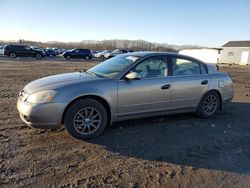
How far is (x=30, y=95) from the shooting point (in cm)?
470

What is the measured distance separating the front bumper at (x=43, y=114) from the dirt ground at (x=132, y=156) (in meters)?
0.35

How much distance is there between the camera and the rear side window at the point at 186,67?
595 cm

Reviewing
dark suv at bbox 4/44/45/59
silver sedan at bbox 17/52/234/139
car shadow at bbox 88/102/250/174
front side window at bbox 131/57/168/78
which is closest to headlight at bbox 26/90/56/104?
silver sedan at bbox 17/52/234/139

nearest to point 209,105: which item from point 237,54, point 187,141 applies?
point 187,141

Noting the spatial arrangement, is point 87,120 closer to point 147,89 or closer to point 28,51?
point 147,89

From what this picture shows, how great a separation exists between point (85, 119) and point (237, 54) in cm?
5030

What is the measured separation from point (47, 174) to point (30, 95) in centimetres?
161

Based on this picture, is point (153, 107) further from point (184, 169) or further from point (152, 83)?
point (184, 169)

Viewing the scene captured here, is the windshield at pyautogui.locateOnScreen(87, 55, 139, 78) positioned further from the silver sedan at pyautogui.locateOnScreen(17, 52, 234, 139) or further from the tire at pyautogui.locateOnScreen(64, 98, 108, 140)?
the tire at pyautogui.locateOnScreen(64, 98, 108, 140)

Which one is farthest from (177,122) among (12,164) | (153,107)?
(12,164)

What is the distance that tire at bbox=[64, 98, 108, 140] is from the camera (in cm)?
477

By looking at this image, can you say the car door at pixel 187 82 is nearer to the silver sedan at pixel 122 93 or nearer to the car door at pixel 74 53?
the silver sedan at pixel 122 93

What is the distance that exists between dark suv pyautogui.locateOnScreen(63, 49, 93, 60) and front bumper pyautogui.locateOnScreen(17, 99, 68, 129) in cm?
3580

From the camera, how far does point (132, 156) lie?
14.1ft
